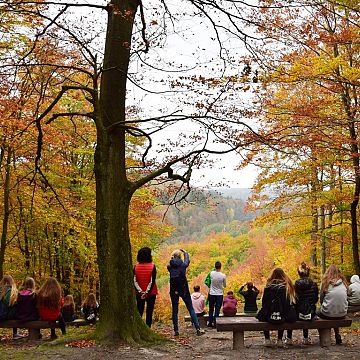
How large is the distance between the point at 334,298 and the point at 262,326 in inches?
53.4

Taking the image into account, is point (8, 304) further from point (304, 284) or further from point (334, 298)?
point (334, 298)

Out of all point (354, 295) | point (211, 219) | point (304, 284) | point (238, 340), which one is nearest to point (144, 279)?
point (238, 340)

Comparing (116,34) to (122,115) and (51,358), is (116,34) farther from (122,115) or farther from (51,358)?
(51,358)

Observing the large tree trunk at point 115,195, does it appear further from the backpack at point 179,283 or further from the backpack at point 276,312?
the backpack at point 276,312

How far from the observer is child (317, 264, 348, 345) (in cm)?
741

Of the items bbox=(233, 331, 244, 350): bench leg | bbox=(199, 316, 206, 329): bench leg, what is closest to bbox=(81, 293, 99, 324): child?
bbox=(199, 316, 206, 329): bench leg

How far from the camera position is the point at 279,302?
7.00 metres

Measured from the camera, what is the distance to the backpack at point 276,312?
22.8 ft

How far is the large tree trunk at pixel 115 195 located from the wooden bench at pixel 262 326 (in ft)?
4.18

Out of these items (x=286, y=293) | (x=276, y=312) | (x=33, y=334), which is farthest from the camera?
(x=33, y=334)

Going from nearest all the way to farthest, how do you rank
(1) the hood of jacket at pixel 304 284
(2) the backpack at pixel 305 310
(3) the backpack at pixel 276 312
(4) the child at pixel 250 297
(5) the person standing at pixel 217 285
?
(3) the backpack at pixel 276 312
(2) the backpack at pixel 305 310
(1) the hood of jacket at pixel 304 284
(5) the person standing at pixel 217 285
(4) the child at pixel 250 297

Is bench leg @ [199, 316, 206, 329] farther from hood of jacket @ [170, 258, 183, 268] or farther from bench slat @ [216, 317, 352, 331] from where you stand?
bench slat @ [216, 317, 352, 331]

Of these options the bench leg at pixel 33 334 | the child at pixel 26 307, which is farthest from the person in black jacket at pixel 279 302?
the bench leg at pixel 33 334

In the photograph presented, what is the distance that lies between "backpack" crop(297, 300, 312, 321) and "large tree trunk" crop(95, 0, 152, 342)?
2.40 meters
